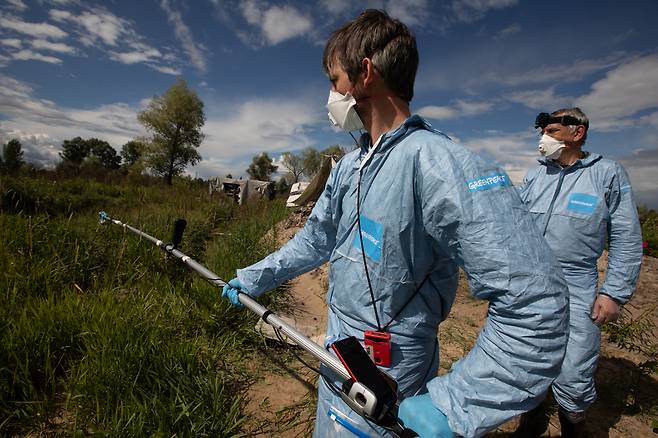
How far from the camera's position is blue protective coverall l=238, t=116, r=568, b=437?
2.74ft

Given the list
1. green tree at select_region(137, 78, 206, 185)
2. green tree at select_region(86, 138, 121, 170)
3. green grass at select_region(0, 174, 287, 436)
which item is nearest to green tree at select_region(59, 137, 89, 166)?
green tree at select_region(86, 138, 121, 170)

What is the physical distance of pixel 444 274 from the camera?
3.96 feet

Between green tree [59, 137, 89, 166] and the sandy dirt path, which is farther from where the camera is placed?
green tree [59, 137, 89, 166]

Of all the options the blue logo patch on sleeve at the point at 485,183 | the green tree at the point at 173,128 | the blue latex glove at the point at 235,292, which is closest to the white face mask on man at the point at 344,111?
the blue logo patch on sleeve at the point at 485,183

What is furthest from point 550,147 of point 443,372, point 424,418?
point 424,418

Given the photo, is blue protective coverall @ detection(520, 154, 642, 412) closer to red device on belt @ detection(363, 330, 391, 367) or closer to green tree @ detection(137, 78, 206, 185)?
red device on belt @ detection(363, 330, 391, 367)

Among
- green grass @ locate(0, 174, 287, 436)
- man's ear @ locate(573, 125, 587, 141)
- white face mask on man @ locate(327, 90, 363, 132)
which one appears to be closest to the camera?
white face mask on man @ locate(327, 90, 363, 132)

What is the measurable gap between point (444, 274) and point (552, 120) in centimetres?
235

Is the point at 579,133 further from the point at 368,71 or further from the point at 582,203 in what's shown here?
the point at 368,71

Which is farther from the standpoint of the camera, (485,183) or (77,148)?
(77,148)

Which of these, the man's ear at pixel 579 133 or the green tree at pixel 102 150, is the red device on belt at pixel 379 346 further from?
the green tree at pixel 102 150

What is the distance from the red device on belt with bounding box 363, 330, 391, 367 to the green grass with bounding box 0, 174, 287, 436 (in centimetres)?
163

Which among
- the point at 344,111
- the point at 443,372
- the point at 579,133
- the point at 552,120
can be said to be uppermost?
the point at 552,120

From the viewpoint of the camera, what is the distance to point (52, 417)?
2295 millimetres
